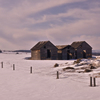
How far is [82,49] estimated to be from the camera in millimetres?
51375

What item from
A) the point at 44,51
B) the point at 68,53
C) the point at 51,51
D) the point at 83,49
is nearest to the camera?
the point at 44,51

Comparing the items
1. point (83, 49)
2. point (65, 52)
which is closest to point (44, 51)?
point (65, 52)

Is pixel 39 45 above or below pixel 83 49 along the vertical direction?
above

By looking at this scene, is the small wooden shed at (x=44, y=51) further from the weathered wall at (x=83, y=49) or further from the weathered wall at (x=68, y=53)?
the weathered wall at (x=83, y=49)

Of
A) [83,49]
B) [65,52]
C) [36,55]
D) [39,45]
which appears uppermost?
[39,45]

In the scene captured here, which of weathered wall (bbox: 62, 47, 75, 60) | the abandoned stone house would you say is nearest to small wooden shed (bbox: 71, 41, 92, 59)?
the abandoned stone house

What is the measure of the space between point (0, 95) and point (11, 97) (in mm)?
998

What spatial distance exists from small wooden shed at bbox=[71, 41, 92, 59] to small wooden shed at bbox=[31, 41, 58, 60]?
806cm

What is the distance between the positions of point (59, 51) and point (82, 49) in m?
8.69

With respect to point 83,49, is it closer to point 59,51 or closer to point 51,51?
point 59,51

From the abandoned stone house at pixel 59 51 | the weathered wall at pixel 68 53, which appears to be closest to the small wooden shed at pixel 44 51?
the abandoned stone house at pixel 59 51

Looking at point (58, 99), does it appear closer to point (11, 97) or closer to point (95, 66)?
point (11, 97)

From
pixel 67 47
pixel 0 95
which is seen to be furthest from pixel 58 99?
pixel 67 47

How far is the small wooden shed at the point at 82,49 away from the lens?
50.4 meters
